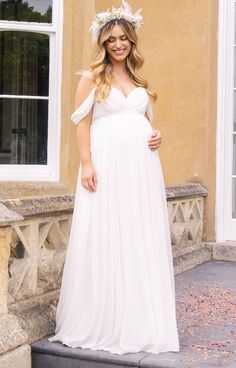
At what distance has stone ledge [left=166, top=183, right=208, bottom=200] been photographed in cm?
571

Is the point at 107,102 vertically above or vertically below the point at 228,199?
above

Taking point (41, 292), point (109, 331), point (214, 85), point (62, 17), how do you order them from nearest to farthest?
1. point (109, 331)
2. point (41, 292)
3. point (62, 17)
4. point (214, 85)

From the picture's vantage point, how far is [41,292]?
375cm

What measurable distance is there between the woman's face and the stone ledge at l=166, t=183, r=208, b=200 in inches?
86.2

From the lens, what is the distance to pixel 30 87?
5.74 meters

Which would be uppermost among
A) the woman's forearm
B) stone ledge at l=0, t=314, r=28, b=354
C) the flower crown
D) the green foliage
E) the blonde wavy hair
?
the green foliage

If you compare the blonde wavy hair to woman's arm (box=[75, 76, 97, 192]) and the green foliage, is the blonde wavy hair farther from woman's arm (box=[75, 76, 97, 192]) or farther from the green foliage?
the green foliage

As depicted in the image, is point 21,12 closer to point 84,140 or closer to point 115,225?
point 84,140

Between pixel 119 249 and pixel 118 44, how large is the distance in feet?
3.48

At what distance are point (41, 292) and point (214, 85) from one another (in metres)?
3.40

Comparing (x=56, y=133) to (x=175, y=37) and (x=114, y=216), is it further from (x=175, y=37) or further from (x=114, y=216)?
(x=114, y=216)

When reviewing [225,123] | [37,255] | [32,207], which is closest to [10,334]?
[37,255]

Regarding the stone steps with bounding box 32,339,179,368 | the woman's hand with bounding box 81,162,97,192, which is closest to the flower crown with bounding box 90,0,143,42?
the woman's hand with bounding box 81,162,97,192

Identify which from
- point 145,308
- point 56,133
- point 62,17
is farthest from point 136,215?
point 62,17
